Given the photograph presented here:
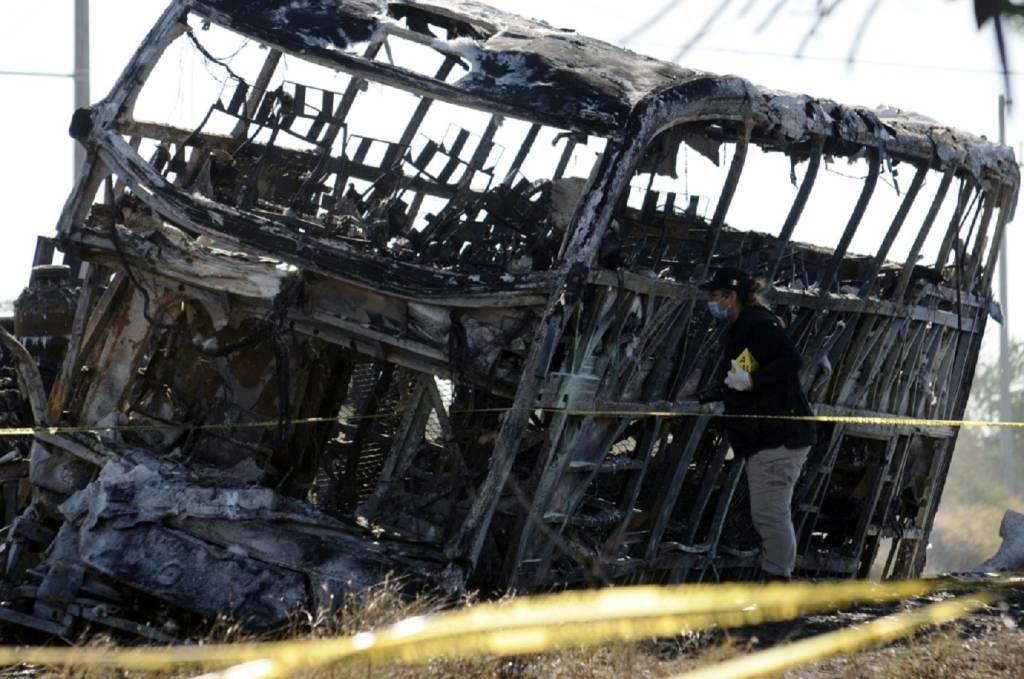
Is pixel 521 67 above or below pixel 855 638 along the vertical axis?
above

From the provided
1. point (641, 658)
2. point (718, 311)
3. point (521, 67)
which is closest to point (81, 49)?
point (521, 67)

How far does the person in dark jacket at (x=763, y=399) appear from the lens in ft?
31.1

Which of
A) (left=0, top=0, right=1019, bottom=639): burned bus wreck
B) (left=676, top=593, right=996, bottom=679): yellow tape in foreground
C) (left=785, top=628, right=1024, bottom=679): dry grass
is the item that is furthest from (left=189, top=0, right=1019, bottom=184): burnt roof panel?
(left=785, top=628, right=1024, bottom=679): dry grass

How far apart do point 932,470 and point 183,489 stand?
8.83 meters

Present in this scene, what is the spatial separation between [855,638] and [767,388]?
192 centimetres

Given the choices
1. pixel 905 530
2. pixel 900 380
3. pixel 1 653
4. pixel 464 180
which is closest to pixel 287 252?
pixel 464 180

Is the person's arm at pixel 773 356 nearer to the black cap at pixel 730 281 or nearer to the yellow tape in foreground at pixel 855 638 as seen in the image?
the black cap at pixel 730 281

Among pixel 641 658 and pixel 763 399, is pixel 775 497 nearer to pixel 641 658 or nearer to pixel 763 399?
pixel 763 399

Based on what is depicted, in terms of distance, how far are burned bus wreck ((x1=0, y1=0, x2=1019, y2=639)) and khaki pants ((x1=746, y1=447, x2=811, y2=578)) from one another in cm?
123

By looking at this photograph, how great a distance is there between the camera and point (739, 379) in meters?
9.48

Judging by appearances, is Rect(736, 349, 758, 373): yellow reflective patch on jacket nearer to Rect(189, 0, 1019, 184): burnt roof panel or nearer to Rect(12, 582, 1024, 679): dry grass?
Rect(12, 582, 1024, 679): dry grass

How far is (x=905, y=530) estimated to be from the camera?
1619 cm

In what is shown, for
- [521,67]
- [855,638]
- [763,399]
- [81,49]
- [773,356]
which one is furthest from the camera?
[81,49]

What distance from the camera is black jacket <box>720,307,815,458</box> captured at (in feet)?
31.1
